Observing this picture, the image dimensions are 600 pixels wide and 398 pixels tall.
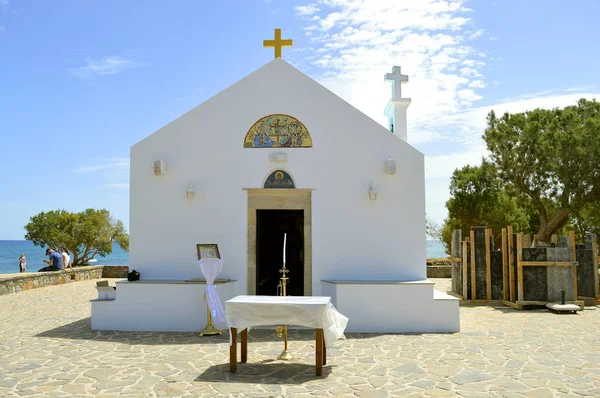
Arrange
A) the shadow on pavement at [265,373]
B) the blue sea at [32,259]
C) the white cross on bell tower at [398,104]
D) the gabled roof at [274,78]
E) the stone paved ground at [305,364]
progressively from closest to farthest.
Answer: the stone paved ground at [305,364], the shadow on pavement at [265,373], the gabled roof at [274,78], the white cross on bell tower at [398,104], the blue sea at [32,259]

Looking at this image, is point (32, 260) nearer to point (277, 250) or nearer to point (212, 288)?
point (277, 250)

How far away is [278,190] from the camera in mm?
11000

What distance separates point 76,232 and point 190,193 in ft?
78.5

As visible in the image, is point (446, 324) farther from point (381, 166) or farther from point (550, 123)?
point (550, 123)

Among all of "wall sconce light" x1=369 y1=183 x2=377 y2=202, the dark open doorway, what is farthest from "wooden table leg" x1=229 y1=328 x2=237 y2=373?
"wall sconce light" x1=369 y1=183 x2=377 y2=202

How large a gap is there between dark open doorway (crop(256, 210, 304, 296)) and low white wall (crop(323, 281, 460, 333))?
1.39 m

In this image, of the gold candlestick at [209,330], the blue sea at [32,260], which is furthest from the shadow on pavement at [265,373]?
the blue sea at [32,260]

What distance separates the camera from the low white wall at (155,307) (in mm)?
10188

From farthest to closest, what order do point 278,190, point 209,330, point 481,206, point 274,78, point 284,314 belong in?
point 481,206 < point 274,78 < point 278,190 < point 209,330 < point 284,314

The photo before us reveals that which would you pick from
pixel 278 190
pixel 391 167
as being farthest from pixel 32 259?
pixel 391 167

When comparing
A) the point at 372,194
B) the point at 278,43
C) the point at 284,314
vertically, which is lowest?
the point at 284,314

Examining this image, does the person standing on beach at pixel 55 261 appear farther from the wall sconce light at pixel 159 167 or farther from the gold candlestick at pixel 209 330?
the gold candlestick at pixel 209 330

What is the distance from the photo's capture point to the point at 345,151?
11.1 meters

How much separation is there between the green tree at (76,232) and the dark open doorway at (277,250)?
23.5 metres
